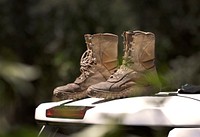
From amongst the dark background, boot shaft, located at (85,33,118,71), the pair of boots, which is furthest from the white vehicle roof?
A: the dark background

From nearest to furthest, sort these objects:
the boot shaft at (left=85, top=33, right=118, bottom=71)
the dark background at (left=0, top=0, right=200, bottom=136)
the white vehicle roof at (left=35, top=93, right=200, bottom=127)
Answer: the white vehicle roof at (left=35, top=93, right=200, bottom=127) → the boot shaft at (left=85, top=33, right=118, bottom=71) → the dark background at (left=0, top=0, right=200, bottom=136)

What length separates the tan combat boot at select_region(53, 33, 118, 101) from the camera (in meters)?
2.70

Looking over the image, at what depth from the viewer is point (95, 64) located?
9.10ft

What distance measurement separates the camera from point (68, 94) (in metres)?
2.87

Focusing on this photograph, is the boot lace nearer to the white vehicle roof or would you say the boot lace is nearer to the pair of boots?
the pair of boots

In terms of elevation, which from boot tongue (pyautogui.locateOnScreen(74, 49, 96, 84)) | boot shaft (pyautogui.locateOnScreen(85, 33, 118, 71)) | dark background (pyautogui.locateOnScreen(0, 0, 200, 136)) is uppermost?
boot shaft (pyautogui.locateOnScreen(85, 33, 118, 71))

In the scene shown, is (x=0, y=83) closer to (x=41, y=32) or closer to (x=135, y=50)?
(x=135, y=50)

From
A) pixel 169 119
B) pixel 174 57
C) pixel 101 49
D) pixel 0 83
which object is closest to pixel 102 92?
pixel 101 49

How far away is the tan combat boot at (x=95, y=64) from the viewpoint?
2699 mm

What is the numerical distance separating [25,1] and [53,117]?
23.5ft

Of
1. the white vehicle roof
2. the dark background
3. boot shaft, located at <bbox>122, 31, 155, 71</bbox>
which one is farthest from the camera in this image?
the dark background

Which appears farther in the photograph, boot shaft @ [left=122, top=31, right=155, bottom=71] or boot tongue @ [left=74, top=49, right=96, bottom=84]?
boot tongue @ [left=74, top=49, right=96, bottom=84]

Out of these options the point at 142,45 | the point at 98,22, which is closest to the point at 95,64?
the point at 142,45

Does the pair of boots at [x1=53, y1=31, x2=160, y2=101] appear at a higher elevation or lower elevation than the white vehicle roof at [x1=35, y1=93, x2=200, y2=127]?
higher
